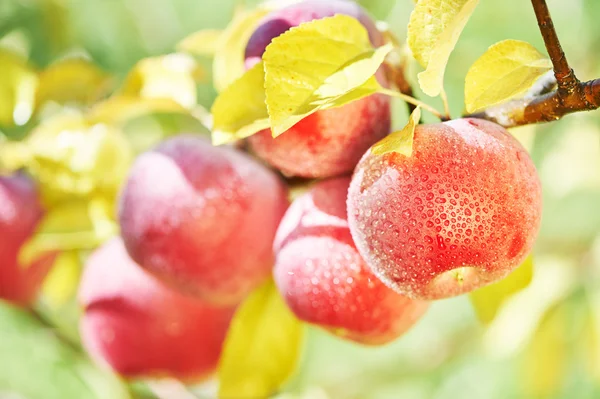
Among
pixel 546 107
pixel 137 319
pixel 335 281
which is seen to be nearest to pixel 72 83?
pixel 137 319

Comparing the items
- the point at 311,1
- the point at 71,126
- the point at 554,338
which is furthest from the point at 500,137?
the point at 554,338

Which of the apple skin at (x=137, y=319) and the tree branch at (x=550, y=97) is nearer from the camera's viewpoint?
the tree branch at (x=550, y=97)

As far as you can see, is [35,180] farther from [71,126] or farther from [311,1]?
[311,1]

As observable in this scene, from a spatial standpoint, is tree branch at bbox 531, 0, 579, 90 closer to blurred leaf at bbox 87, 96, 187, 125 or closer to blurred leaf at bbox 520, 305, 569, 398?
blurred leaf at bbox 87, 96, 187, 125

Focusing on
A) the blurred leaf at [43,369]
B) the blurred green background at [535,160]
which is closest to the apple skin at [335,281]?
the blurred green background at [535,160]

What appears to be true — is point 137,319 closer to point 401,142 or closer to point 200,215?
point 200,215

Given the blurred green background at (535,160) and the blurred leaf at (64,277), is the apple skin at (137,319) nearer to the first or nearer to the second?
the blurred leaf at (64,277)

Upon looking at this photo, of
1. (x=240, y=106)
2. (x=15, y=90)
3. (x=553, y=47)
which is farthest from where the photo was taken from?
(x=15, y=90)
